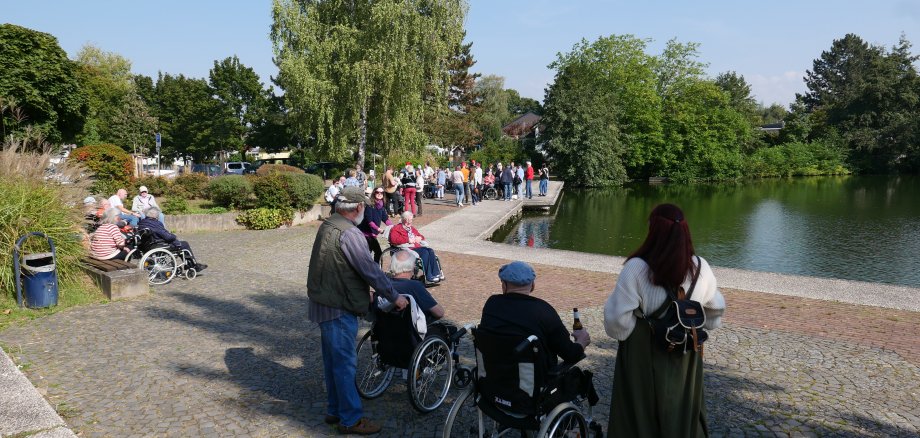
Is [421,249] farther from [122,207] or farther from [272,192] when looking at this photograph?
[272,192]

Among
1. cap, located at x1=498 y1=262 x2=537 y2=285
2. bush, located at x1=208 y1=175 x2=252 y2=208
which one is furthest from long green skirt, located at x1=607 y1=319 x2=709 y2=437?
bush, located at x1=208 y1=175 x2=252 y2=208

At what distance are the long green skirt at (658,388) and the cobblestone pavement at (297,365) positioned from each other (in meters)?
1.61

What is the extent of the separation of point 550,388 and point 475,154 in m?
48.3

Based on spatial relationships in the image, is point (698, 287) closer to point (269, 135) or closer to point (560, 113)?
point (560, 113)

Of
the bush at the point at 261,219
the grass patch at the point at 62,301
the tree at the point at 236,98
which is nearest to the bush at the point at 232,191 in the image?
the bush at the point at 261,219

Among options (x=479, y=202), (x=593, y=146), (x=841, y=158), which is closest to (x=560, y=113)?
(x=593, y=146)

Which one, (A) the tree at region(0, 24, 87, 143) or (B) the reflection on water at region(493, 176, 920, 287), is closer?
(B) the reflection on water at region(493, 176, 920, 287)

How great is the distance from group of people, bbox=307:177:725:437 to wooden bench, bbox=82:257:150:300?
5409mm

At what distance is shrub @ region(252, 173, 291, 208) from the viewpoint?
16.6 m

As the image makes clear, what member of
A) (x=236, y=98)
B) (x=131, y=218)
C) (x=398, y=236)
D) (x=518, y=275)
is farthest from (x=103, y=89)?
(x=518, y=275)

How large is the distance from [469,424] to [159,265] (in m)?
6.91

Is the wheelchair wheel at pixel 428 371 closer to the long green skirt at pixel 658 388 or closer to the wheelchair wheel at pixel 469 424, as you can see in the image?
the wheelchair wheel at pixel 469 424

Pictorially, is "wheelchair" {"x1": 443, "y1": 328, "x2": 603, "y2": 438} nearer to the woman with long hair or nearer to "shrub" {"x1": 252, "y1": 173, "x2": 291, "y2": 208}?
the woman with long hair

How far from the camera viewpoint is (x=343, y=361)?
402 cm
